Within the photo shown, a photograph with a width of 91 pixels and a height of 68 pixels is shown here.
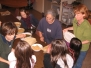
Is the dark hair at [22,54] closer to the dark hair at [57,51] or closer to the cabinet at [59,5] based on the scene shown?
the dark hair at [57,51]

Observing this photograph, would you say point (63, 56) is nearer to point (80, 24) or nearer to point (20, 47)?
point (20, 47)

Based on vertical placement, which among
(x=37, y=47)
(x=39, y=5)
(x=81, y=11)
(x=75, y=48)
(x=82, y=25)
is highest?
(x=81, y=11)

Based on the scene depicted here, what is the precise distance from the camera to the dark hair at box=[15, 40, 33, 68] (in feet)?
3.85

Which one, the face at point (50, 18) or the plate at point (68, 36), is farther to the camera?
the face at point (50, 18)

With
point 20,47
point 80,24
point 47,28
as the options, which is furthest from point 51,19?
point 20,47

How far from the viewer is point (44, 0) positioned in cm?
525

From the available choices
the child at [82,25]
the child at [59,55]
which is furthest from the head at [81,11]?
the child at [59,55]

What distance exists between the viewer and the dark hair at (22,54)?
1.17m

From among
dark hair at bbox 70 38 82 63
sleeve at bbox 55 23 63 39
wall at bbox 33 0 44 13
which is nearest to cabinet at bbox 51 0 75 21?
wall at bbox 33 0 44 13

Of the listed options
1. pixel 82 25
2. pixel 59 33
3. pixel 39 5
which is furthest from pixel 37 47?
pixel 39 5

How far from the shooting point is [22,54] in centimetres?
118

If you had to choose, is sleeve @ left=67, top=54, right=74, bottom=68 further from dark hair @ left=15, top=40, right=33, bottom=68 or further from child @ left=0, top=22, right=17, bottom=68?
child @ left=0, top=22, right=17, bottom=68

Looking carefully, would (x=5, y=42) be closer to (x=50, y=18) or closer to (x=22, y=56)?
(x=22, y=56)

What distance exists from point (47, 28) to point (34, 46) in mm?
390
